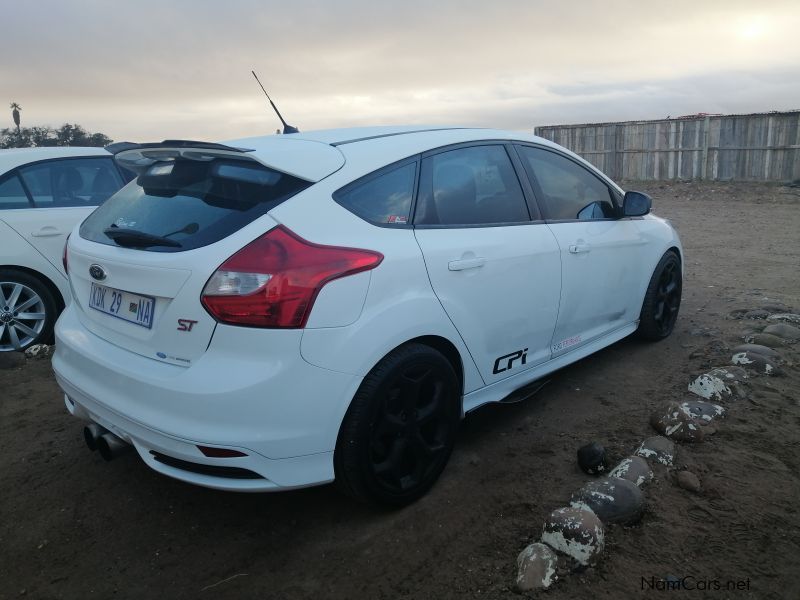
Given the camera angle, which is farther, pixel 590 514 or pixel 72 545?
pixel 72 545

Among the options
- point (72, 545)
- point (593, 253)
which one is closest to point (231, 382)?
point (72, 545)

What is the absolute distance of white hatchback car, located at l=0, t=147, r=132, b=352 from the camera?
5.16 m

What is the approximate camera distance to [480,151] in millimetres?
3465

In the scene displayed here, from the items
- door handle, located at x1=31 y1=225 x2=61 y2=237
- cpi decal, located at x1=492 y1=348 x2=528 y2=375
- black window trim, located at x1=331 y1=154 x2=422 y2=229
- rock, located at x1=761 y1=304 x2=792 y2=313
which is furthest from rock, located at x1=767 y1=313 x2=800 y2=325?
door handle, located at x1=31 y1=225 x2=61 y2=237

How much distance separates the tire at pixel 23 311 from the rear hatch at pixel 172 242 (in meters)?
2.65

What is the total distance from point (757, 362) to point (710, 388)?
64 cm

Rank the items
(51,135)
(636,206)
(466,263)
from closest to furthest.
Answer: (466,263) < (636,206) < (51,135)

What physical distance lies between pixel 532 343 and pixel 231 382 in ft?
5.93

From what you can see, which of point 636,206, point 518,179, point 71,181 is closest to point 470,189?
point 518,179

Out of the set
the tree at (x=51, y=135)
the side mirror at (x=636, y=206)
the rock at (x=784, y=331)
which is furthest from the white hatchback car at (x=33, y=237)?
the tree at (x=51, y=135)

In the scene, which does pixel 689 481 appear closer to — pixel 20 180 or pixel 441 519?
pixel 441 519

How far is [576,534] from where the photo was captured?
2.44m

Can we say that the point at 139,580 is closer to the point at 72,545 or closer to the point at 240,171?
the point at 72,545

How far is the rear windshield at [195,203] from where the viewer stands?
2500 mm
